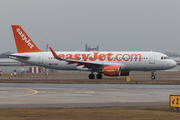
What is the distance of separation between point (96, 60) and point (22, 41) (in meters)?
14.0

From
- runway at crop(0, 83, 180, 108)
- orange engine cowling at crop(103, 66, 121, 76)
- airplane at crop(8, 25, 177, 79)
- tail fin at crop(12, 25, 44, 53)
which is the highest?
tail fin at crop(12, 25, 44, 53)

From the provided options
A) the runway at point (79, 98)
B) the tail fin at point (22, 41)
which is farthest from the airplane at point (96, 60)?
the runway at point (79, 98)

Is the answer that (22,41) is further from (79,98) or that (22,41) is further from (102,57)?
(79,98)

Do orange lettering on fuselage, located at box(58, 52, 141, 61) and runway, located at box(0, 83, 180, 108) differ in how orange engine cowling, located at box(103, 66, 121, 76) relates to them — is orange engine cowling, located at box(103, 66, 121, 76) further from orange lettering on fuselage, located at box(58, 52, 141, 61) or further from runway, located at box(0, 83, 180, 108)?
runway, located at box(0, 83, 180, 108)

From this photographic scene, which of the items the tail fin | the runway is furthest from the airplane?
the runway

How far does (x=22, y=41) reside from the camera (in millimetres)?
54094

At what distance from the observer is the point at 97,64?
48156 mm

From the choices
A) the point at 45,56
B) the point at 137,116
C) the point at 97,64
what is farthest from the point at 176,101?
the point at 45,56

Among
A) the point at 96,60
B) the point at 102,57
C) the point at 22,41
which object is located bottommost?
the point at 96,60

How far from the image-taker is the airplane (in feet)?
160

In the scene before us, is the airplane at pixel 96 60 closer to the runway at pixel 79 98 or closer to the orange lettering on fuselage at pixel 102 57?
the orange lettering on fuselage at pixel 102 57

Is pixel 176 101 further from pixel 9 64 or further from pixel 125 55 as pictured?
pixel 9 64

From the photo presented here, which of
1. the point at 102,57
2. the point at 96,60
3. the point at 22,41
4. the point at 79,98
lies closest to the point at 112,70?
the point at 102,57

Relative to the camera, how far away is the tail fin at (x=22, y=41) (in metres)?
54.1
